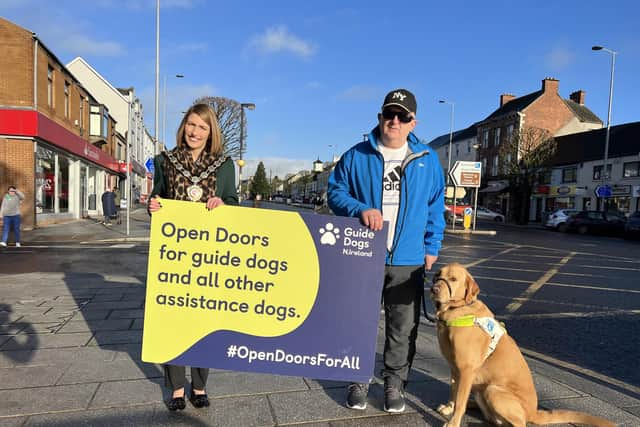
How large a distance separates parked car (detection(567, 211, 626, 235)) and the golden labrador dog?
87.1 feet

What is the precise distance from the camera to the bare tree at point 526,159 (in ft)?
103

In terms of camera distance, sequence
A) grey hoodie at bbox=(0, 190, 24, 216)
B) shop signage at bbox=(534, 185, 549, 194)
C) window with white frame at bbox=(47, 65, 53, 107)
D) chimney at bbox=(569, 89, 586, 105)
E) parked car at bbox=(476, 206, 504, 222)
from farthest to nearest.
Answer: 1. chimney at bbox=(569, 89, 586, 105)
2. shop signage at bbox=(534, 185, 549, 194)
3. parked car at bbox=(476, 206, 504, 222)
4. window with white frame at bbox=(47, 65, 53, 107)
5. grey hoodie at bbox=(0, 190, 24, 216)

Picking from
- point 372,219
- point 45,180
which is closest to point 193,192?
point 372,219

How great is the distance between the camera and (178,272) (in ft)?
8.64

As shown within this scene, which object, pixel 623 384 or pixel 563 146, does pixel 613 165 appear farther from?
pixel 623 384

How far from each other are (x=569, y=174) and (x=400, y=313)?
136 feet

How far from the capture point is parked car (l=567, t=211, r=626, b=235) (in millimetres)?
23969

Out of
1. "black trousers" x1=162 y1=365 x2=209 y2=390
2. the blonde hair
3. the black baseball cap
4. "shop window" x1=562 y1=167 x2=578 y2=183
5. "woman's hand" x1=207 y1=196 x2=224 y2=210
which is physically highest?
"shop window" x1=562 y1=167 x2=578 y2=183

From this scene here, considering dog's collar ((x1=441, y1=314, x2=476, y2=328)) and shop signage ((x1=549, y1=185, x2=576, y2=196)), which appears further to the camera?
shop signage ((x1=549, y1=185, x2=576, y2=196))

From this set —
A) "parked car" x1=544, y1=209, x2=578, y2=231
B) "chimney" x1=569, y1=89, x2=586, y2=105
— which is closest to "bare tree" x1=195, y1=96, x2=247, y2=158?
"parked car" x1=544, y1=209, x2=578, y2=231

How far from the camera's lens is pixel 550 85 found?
143ft

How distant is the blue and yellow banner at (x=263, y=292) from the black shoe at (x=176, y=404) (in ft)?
0.97

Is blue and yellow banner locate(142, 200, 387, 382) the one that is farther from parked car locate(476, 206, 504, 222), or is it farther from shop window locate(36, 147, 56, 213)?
parked car locate(476, 206, 504, 222)

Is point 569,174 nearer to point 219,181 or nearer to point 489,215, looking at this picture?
point 489,215
